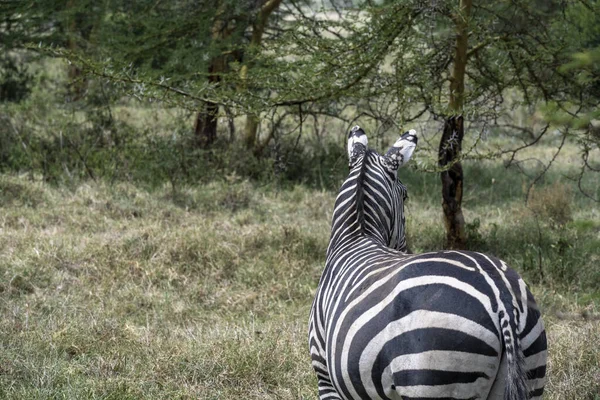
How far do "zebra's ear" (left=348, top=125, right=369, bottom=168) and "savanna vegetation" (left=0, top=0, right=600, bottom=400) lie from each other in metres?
0.93

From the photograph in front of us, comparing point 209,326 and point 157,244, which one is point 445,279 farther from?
point 157,244

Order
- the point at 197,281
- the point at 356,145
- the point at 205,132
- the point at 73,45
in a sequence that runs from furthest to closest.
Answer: the point at 73,45 < the point at 205,132 < the point at 197,281 < the point at 356,145

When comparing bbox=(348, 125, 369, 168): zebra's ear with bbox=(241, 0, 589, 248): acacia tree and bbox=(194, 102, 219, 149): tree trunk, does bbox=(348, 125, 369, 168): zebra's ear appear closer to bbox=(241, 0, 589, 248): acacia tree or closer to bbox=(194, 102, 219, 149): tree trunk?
bbox=(241, 0, 589, 248): acacia tree

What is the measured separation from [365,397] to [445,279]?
20.8 inches

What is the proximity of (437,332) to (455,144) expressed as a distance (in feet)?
16.1

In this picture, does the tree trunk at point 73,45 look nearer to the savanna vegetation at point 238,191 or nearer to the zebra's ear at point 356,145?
the savanna vegetation at point 238,191

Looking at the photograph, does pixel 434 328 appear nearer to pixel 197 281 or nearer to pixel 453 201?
pixel 197 281

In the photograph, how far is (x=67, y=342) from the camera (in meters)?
4.88

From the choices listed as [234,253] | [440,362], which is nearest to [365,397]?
[440,362]

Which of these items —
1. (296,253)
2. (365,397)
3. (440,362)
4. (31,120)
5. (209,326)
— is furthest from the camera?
(31,120)

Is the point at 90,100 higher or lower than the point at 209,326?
higher

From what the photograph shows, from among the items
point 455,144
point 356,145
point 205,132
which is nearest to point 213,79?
point 205,132

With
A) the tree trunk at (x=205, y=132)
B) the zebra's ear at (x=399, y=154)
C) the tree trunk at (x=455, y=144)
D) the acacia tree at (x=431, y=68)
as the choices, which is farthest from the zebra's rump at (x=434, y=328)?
the tree trunk at (x=205, y=132)

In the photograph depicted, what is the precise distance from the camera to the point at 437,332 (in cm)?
243
